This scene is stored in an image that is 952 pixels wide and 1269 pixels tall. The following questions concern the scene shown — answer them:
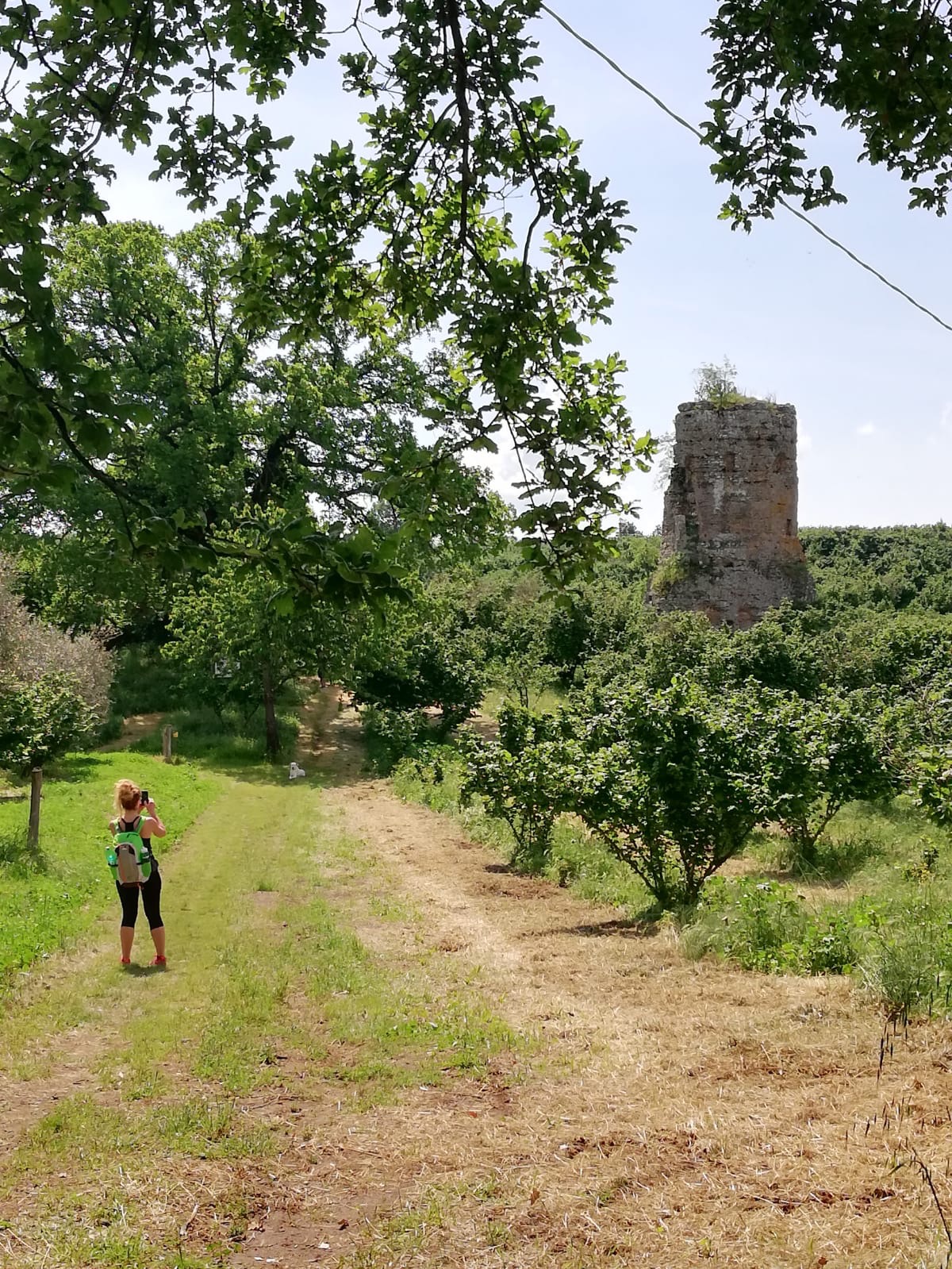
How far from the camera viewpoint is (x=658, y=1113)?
4875 millimetres

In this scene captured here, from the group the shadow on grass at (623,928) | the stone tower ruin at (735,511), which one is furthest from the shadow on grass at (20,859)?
the stone tower ruin at (735,511)

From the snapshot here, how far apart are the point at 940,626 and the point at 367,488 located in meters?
16.6

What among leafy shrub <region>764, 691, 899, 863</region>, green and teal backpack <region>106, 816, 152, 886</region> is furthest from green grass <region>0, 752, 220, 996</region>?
leafy shrub <region>764, 691, 899, 863</region>

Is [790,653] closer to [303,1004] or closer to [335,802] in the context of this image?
[335,802]

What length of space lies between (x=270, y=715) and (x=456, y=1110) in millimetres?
19744

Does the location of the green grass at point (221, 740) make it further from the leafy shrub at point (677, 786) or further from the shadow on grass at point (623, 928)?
the shadow on grass at point (623, 928)

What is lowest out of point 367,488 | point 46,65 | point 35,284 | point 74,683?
point 74,683

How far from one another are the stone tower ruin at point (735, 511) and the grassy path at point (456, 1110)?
1847cm

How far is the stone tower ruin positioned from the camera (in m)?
25.8

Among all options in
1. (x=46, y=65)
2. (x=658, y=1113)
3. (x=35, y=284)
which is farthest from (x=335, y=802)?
(x=35, y=284)

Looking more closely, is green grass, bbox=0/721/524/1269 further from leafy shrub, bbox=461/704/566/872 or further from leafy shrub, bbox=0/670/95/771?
leafy shrub, bbox=0/670/95/771

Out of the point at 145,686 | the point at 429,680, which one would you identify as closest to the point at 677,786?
the point at 429,680

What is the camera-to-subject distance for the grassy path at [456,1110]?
3916mm

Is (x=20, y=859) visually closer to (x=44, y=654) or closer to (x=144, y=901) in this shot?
(x=144, y=901)
